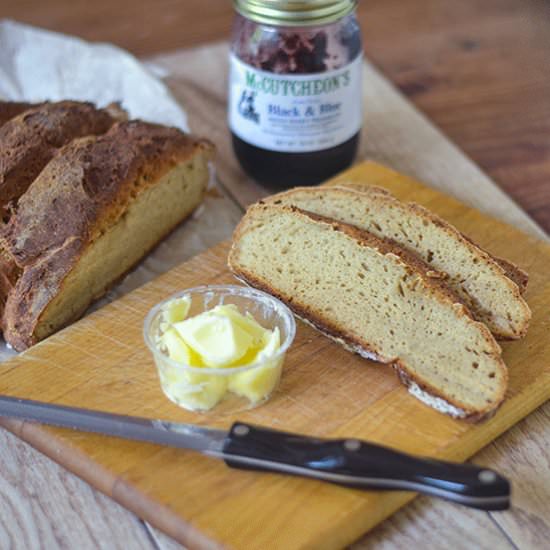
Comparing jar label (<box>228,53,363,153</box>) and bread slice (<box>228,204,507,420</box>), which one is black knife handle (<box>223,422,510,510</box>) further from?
jar label (<box>228,53,363,153</box>)

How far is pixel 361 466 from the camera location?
6.18ft

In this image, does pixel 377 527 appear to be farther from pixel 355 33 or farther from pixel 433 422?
pixel 355 33

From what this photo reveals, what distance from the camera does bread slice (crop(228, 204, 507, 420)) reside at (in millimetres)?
2133

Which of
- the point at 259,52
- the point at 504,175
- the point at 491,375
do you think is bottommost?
the point at 504,175

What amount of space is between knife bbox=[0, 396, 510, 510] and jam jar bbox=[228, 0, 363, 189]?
118 cm

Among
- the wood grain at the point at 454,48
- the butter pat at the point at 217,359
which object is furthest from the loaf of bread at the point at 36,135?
the wood grain at the point at 454,48

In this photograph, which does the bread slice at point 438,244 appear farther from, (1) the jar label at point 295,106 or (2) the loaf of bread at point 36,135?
(2) the loaf of bread at point 36,135

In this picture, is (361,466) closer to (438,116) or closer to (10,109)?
(10,109)

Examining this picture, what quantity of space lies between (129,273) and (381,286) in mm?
844

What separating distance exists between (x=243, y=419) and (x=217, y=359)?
0.48 feet

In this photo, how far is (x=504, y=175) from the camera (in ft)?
10.8

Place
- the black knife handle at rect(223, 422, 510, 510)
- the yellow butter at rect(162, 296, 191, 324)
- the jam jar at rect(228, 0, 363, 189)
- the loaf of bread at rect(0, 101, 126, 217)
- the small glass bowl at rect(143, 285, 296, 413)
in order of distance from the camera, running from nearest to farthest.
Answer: the black knife handle at rect(223, 422, 510, 510) < the small glass bowl at rect(143, 285, 296, 413) < the yellow butter at rect(162, 296, 191, 324) < the loaf of bread at rect(0, 101, 126, 217) < the jam jar at rect(228, 0, 363, 189)

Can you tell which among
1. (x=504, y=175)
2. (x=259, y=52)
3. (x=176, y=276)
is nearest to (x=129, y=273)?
(x=176, y=276)

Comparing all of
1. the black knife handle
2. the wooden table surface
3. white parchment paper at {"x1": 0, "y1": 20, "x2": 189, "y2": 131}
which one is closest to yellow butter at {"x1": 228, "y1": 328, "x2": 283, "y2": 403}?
the black knife handle
